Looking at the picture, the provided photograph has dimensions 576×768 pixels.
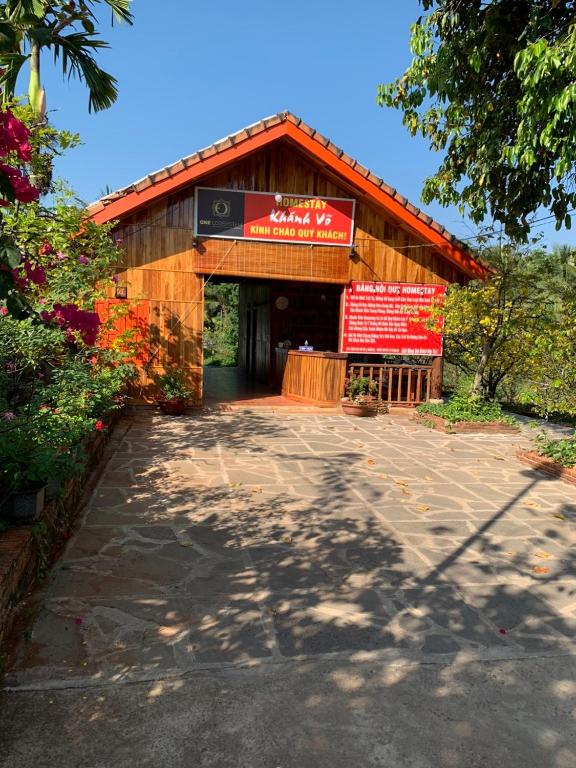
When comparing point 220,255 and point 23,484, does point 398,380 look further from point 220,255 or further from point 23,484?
point 23,484

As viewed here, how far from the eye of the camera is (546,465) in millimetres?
7055

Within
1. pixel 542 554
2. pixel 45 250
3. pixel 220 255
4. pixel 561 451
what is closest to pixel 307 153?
pixel 220 255

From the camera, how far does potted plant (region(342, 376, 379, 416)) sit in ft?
37.2

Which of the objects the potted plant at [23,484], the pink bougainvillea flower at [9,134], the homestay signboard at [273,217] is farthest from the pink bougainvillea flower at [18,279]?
the homestay signboard at [273,217]

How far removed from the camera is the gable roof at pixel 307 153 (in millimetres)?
9672

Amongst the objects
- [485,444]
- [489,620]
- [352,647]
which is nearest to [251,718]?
[352,647]

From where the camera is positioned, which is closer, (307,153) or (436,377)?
(307,153)

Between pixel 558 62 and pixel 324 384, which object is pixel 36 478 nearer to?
pixel 558 62

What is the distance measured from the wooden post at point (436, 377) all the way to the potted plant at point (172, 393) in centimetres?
548

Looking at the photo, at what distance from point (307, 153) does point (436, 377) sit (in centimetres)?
556

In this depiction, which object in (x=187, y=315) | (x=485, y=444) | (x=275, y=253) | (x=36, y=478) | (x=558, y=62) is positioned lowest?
(x=485, y=444)

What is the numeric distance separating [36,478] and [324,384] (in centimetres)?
870

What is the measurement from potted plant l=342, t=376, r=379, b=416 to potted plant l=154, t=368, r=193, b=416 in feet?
11.0

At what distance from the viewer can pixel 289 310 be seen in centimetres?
1582
